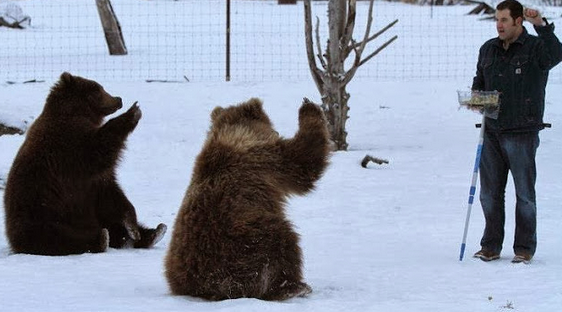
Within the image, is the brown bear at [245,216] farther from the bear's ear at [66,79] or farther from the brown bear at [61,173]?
the bear's ear at [66,79]

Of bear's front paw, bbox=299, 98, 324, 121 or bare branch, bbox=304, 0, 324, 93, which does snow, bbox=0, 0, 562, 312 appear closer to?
bear's front paw, bbox=299, 98, 324, 121

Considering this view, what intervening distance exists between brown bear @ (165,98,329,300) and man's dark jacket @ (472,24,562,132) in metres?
1.87

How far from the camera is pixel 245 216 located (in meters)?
5.60

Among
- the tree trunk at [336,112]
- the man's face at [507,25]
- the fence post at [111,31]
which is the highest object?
the man's face at [507,25]

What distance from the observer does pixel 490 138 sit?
737 centimetres

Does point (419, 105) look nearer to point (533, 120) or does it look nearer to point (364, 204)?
point (364, 204)

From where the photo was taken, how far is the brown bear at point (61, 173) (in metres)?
7.43

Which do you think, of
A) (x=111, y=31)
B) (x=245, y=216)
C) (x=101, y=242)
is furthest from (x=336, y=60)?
(x=111, y=31)

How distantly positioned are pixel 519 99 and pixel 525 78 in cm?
17

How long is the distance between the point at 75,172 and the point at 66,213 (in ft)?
1.14

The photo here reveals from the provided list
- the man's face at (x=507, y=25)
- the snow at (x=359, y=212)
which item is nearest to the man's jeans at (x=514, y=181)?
the snow at (x=359, y=212)

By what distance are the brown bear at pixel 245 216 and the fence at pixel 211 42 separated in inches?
469

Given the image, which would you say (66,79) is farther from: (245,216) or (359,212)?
(359,212)

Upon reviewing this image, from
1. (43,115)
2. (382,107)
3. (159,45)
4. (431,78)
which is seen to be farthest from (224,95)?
(43,115)
